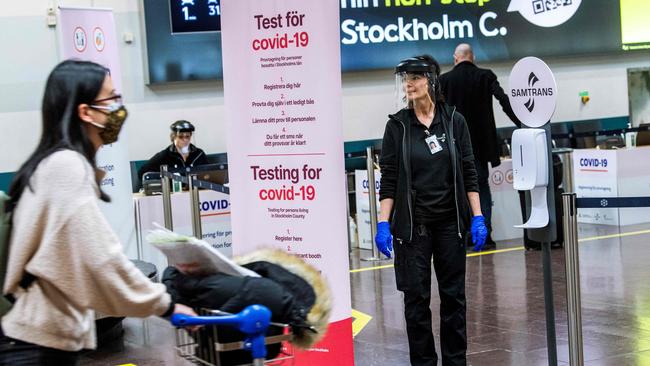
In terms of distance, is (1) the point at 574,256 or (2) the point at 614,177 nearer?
(1) the point at 574,256

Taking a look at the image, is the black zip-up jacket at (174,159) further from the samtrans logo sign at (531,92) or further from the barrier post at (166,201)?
the samtrans logo sign at (531,92)

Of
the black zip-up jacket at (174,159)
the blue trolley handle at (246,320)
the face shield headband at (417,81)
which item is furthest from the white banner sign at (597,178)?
the blue trolley handle at (246,320)

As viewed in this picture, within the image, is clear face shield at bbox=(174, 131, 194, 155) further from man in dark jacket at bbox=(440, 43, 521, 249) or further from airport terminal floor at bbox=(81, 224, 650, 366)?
man in dark jacket at bbox=(440, 43, 521, 249)

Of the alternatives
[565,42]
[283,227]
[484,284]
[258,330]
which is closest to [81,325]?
[258,330]

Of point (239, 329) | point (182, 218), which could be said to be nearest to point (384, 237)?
point (239, 329)

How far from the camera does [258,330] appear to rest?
317 centimetres

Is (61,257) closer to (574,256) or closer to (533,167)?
(574,256)

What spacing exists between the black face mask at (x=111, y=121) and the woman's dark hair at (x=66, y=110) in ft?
0.18

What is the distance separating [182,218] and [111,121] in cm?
697

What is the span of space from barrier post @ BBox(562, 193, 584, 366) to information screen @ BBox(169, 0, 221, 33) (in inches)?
311

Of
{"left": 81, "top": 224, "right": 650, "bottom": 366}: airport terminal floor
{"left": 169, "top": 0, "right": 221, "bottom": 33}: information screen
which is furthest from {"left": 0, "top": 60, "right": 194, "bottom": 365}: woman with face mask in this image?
{"left": 169, "top": 0, "right": 221, "bottom": 33}: information screen

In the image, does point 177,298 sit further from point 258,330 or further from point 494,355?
point 494,355

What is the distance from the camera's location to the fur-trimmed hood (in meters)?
3.39

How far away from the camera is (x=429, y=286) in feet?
18.7
